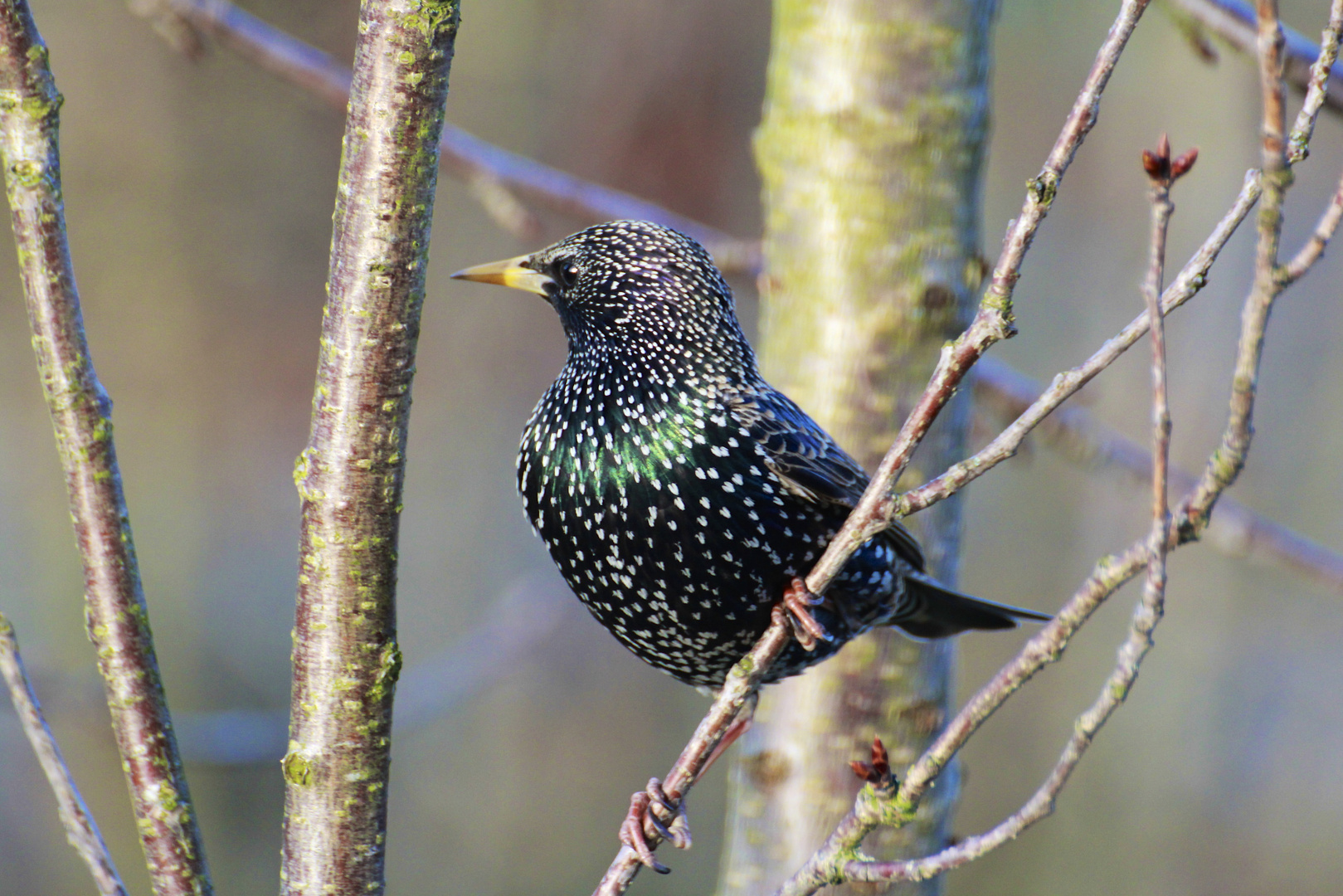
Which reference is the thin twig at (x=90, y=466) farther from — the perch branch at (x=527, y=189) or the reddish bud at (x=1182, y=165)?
the perch branch at (x=527, y=189)

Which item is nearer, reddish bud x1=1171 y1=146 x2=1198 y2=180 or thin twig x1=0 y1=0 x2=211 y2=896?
reddish bud x1=1171 y1=146 x2=1198 y2=180

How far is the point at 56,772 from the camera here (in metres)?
1.38

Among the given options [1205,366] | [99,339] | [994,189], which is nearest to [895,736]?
[1205,366]

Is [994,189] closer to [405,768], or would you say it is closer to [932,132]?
[932,132]

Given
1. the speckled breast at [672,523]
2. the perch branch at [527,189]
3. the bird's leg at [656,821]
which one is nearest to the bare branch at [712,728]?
the bird's leg at [656,821]

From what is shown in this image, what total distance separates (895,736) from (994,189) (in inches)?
176

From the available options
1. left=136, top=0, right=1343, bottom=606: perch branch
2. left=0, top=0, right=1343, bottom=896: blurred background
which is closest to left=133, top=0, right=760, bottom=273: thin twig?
left=136, top=0, right=1343, bottom=606: perch branch

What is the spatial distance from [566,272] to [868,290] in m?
0.59

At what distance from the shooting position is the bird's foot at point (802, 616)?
1.74m

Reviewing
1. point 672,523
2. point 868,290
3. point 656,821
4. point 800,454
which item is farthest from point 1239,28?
point 656,821

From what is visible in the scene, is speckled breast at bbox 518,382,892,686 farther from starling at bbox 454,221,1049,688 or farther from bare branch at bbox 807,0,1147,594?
bare branch at bbox 807,0,1147,594

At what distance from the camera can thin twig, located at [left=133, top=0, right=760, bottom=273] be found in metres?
2.72

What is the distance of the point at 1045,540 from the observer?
19.4ft

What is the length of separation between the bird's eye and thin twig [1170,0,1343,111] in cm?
139
